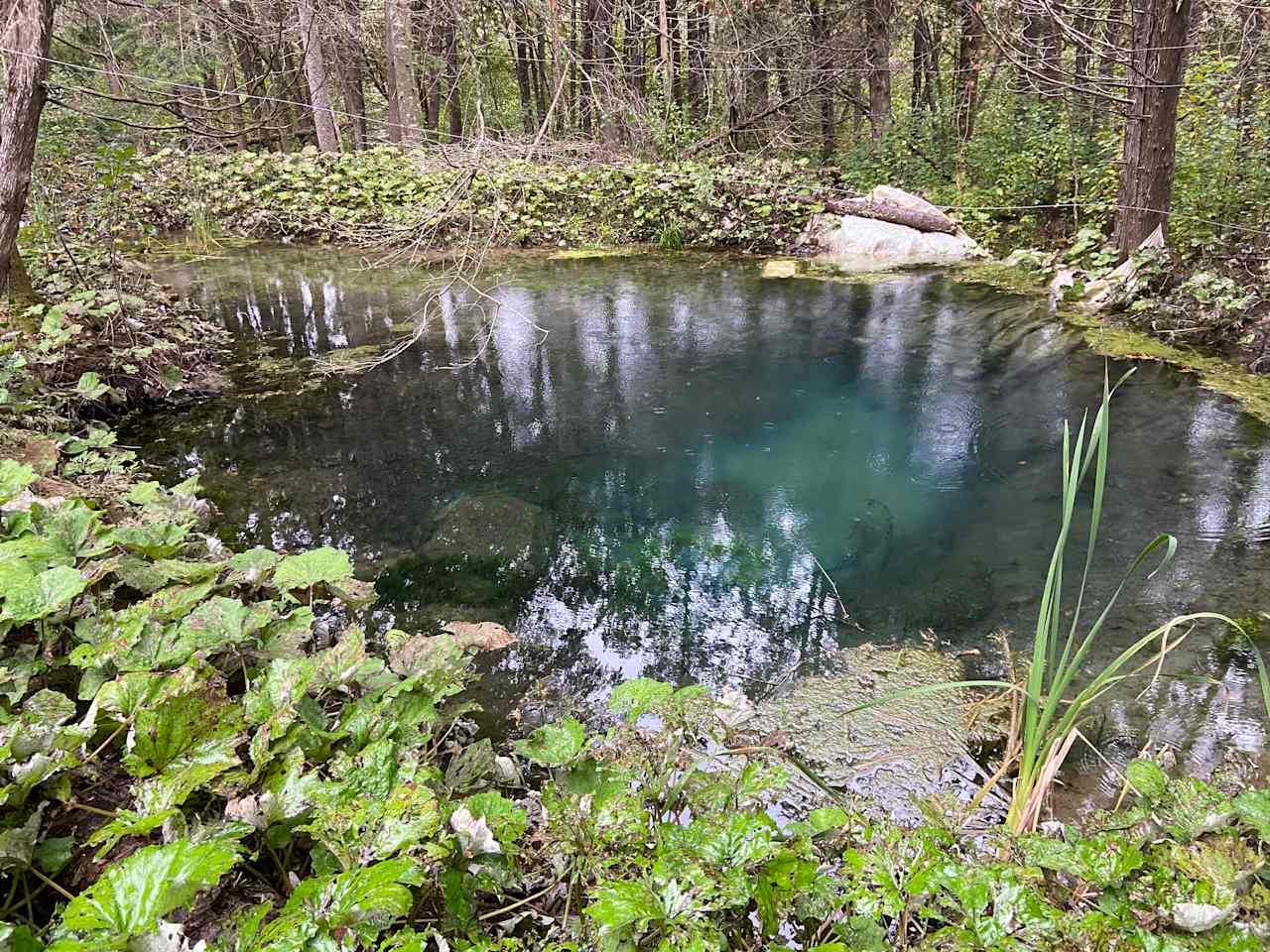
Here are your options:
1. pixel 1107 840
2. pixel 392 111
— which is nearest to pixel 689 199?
pixel 392 111

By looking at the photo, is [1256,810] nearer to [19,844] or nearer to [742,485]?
[19,844]

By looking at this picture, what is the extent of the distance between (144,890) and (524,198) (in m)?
9.56

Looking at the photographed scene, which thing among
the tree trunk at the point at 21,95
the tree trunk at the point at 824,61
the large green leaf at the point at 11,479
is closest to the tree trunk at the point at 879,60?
the tree trunk at the point at 824,61

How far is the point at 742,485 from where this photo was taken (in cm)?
429

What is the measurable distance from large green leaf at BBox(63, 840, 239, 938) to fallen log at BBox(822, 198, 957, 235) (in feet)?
29.8

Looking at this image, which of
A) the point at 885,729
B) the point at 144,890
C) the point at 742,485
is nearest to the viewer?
the point at 144,890

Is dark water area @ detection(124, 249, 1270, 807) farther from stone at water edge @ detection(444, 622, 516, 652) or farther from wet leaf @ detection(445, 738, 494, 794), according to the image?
wet leaf @ detection(445, 738, 494, 794)

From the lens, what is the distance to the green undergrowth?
9.48 m

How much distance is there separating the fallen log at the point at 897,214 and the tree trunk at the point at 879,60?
Answer: 94.0 inches

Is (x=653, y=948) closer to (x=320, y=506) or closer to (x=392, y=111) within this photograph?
(x=320, y=506)

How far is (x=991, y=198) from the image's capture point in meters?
8.94

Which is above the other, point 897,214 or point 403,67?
point 403,67

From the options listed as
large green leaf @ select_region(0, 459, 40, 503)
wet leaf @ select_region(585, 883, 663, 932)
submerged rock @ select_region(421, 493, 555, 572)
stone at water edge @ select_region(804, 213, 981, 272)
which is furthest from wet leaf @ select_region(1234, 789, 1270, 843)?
stone at water edge @ select_region(804, 213, 981, 272)

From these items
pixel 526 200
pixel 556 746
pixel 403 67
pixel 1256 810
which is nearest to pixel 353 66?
pixel 403 67
